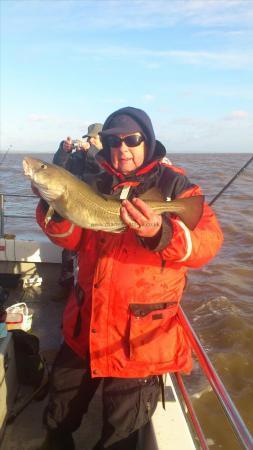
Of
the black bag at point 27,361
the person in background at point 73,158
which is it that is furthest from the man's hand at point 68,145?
the black bag at point 27,361

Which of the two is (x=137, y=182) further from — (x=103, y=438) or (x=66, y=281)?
(x=66, y=281)

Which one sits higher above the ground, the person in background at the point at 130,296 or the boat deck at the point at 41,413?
the person in background at the point at 130,296

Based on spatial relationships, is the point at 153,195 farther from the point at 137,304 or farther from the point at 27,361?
the point at 27,361

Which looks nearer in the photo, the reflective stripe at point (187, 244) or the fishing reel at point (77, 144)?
the reflective stripe at point (187, 244)

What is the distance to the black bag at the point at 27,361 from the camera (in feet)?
12.7

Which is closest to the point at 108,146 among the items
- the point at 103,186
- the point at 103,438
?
the point at 103,186

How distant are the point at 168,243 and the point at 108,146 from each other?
1040 mm

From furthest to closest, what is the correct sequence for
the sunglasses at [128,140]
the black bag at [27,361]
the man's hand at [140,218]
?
the black bag at [27,361] < the sunglasses at [128,140] < the man's hand at [140,218]

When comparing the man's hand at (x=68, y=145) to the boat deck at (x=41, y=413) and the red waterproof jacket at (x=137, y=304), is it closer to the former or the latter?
the boat deck at (x=41, y=413)

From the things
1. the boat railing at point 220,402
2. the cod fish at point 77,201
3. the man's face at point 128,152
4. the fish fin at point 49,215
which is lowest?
the boat railing at point 220,402

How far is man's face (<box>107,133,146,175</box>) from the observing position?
294 cm

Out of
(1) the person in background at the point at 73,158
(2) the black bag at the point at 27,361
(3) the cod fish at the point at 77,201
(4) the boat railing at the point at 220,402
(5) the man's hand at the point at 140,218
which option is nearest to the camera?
(4) the boat railing at the point at 220,402

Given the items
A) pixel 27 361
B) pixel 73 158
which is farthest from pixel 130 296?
pixel 73 158

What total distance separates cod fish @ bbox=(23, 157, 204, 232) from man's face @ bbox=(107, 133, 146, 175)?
12.5 inches
